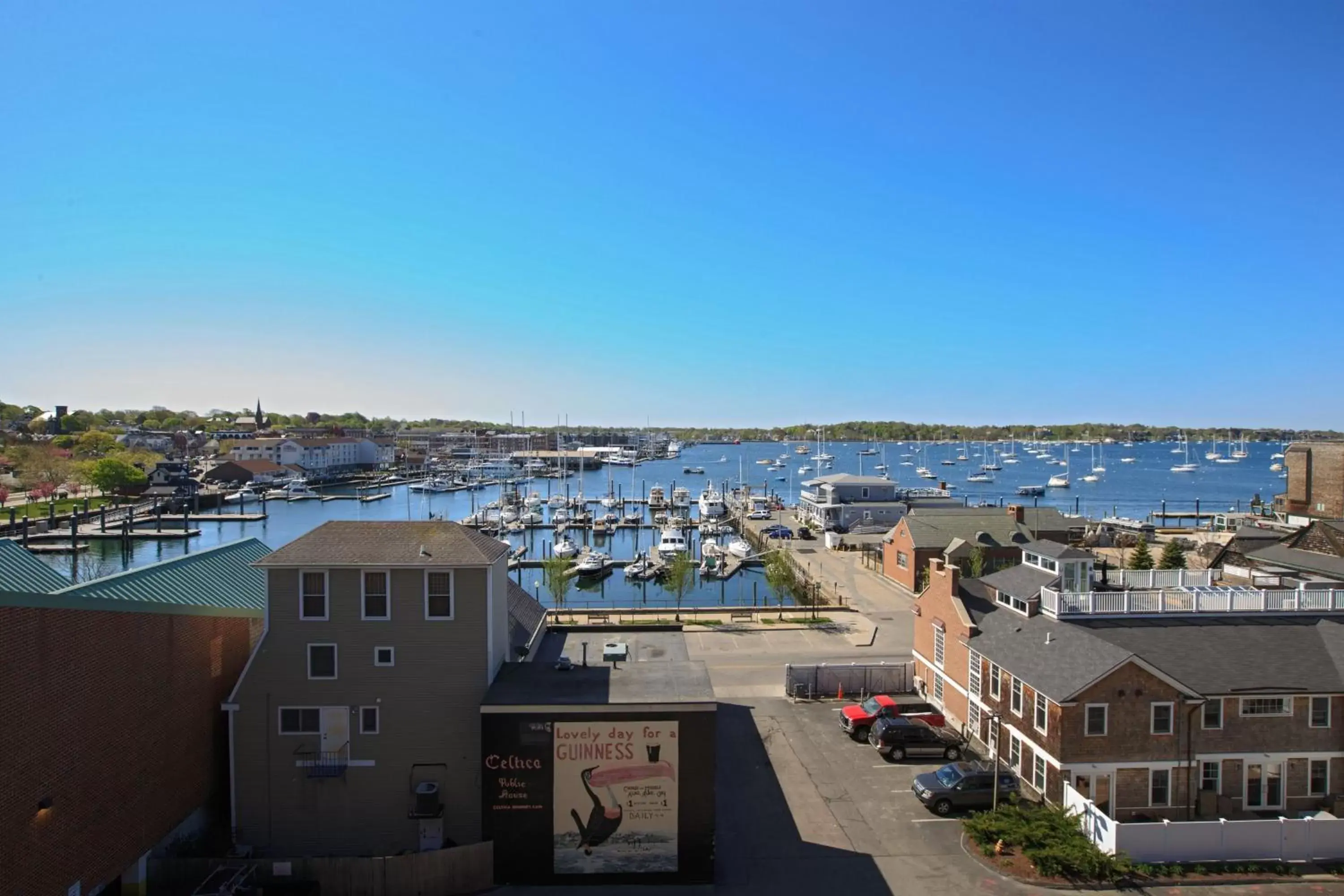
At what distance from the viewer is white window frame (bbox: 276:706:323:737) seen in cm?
1902

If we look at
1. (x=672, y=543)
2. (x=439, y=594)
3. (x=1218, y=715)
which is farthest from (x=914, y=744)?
(x=672, y=543)

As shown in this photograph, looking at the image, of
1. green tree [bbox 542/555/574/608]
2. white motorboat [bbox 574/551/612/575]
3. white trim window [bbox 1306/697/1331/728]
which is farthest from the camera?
white motorboat [bbox 574/551/612/575]

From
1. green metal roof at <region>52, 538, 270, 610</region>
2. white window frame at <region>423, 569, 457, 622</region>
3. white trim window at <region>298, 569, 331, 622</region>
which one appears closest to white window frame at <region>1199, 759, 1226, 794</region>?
white window frame at <region>423, 569, 457, 622</region>

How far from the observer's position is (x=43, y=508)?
101 meters

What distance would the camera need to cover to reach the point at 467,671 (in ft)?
62.8

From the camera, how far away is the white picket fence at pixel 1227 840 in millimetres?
18516

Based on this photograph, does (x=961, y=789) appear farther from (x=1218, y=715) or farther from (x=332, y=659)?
(x=332, y=659)

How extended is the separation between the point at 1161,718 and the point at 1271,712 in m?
3.25

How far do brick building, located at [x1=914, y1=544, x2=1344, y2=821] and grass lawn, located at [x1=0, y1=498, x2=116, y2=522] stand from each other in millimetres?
101973

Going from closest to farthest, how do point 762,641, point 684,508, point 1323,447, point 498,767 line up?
point 498,767 → point 762,641 → point 1323,447 → point 684,508

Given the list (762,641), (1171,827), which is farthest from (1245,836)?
(762,641)

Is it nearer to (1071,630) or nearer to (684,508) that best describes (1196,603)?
(1071,630)

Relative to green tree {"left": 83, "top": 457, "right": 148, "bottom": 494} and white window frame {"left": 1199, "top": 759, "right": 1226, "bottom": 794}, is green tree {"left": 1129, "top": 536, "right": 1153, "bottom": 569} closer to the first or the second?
white window frame {"left": 1199, "top": 759, "right": 1226, "bottom": 794}

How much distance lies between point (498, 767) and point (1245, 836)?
1793 cm
